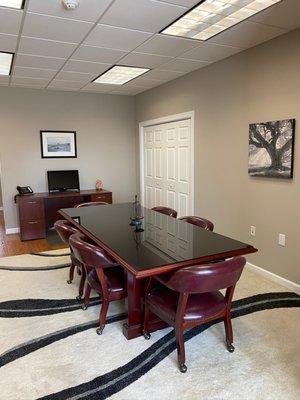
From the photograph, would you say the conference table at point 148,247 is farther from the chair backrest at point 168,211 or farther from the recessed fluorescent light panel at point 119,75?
the recessed fluorescent light panel at point 119,75

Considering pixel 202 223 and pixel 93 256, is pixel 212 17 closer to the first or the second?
pixel 202 223

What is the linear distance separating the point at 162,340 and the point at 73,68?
3601mm

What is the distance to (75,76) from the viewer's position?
182 inches

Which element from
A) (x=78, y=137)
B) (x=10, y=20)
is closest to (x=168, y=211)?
(x=10, y=20)

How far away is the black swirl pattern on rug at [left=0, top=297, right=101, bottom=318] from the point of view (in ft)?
9.09

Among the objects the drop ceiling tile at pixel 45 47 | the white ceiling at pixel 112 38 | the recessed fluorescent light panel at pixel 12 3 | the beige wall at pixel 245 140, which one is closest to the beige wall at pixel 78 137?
the white ceiling at pixel 112 38

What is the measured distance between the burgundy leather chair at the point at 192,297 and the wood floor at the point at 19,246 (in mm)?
2872

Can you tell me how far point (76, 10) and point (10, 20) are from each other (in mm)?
640

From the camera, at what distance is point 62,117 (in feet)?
19.0

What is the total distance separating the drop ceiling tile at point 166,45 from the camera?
314cm

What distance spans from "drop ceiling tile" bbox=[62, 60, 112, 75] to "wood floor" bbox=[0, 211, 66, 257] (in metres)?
2.63

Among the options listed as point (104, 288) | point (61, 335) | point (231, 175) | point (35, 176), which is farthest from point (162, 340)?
point (35, 176)

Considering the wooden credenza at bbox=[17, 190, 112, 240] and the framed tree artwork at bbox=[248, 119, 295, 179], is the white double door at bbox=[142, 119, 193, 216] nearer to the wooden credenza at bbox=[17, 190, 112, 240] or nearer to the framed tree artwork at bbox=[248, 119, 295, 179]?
the wooden credenza at bbox=[17, 190, 112, 240]

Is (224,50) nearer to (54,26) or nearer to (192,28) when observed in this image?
(192,28)
